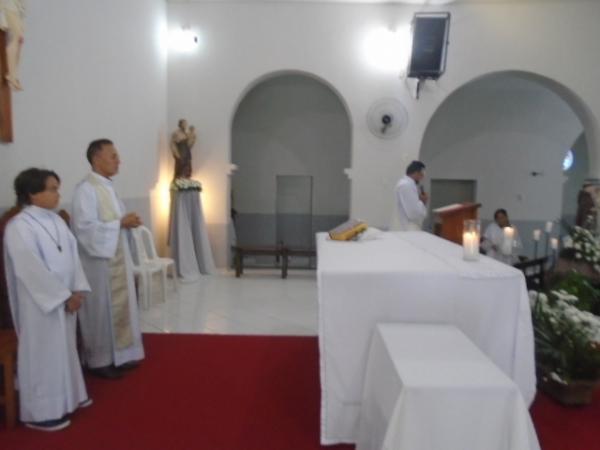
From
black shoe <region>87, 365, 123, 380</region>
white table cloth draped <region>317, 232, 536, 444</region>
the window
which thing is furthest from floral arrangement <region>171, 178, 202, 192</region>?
the window

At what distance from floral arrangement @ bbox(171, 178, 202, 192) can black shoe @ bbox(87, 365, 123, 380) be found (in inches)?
142

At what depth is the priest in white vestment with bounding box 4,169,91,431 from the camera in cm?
243

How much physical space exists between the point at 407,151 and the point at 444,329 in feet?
16.7

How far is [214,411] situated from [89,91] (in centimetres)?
341

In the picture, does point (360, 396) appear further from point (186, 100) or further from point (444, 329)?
point (186, 100)

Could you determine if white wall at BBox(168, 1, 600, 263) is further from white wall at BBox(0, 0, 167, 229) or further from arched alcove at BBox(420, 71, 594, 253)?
arched alcove at BBox(420, 71, 594, 253)

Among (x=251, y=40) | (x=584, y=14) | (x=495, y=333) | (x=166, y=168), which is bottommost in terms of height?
(x=495, y=333)

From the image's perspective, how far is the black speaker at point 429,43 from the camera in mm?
6160

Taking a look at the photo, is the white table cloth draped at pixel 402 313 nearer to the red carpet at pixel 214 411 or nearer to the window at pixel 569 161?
the red carpet at pixel 214 411

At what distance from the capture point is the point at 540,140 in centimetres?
942

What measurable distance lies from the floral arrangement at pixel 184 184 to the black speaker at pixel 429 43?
357cm

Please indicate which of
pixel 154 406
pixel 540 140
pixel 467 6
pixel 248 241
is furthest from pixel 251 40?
pixel 540 140

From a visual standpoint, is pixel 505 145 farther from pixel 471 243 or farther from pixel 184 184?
pixel 471 243

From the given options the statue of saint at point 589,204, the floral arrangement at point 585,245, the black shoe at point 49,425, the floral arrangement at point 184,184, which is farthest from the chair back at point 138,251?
the statue of saint at point 589,204
